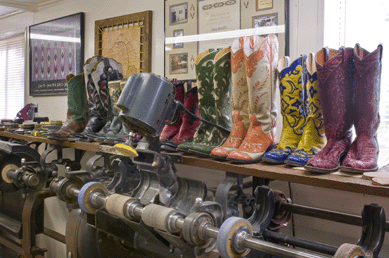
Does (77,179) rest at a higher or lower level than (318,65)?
lower

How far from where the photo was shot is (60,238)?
3.18 meters

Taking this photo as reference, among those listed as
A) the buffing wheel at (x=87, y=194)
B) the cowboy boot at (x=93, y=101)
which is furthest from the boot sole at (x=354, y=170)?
the cowboy boot at (x=93, y=101)

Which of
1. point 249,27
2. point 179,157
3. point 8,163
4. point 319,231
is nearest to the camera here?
point 179,157

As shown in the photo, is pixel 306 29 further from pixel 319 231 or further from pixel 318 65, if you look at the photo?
pixel 319 231

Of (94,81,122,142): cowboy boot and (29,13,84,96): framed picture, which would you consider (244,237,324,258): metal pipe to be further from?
(29,13,84,96): framed picture

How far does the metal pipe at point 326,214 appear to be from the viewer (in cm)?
136

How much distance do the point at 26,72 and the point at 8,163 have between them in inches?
73.2

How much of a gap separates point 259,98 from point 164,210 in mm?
608

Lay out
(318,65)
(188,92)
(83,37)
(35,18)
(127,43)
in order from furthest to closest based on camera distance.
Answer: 1. (35,18)
2. (83,37)
3. (127,43)
4. (188,92)
5. (318,65)

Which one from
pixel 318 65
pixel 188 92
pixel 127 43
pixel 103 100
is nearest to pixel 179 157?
pixel 188 92

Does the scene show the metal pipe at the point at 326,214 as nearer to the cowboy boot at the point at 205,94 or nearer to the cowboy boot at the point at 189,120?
the cowboy boot at the point at 205,94

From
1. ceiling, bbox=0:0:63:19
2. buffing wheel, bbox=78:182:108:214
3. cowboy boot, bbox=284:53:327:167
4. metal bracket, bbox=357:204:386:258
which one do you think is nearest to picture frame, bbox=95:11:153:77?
ceiling, bbox=0:0:63:19

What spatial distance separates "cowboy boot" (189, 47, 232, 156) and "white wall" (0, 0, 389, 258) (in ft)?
1.57

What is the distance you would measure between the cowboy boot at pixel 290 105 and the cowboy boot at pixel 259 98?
2.0 inches
